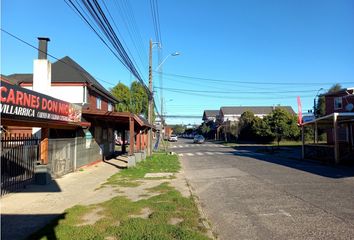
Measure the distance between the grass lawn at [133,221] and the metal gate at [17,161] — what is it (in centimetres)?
393

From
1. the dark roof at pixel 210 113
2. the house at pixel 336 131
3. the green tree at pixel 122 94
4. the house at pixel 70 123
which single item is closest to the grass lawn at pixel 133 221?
the house at pixel 70 123

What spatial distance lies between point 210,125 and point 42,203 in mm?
116589

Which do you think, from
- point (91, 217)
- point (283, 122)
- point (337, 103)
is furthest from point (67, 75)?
point (283, 122)

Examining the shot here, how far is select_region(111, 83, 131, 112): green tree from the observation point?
63.9 meters

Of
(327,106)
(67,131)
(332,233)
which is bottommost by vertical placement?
(332,233)

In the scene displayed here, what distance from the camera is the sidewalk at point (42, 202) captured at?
757 centimetres

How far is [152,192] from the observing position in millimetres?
12094

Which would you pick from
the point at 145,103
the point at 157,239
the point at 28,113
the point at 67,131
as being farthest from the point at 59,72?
the point at 145,103

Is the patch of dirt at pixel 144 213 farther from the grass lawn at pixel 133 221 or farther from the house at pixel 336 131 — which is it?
the house at pixel 336 131

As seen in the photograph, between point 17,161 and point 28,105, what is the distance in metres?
2.64

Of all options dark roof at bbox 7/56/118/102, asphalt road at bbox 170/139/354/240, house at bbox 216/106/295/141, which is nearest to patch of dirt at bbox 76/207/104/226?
asphalt road at bbox 170/139/354/240

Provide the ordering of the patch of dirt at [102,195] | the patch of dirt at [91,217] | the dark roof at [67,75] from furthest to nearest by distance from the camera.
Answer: the dark roof at [67,75] < the patch of dirt at [102,195] < the patch of dirt at [91,217]

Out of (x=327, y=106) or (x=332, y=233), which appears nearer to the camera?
(x=332, y=233)

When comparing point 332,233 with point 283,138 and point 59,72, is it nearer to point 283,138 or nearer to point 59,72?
point 59,72
